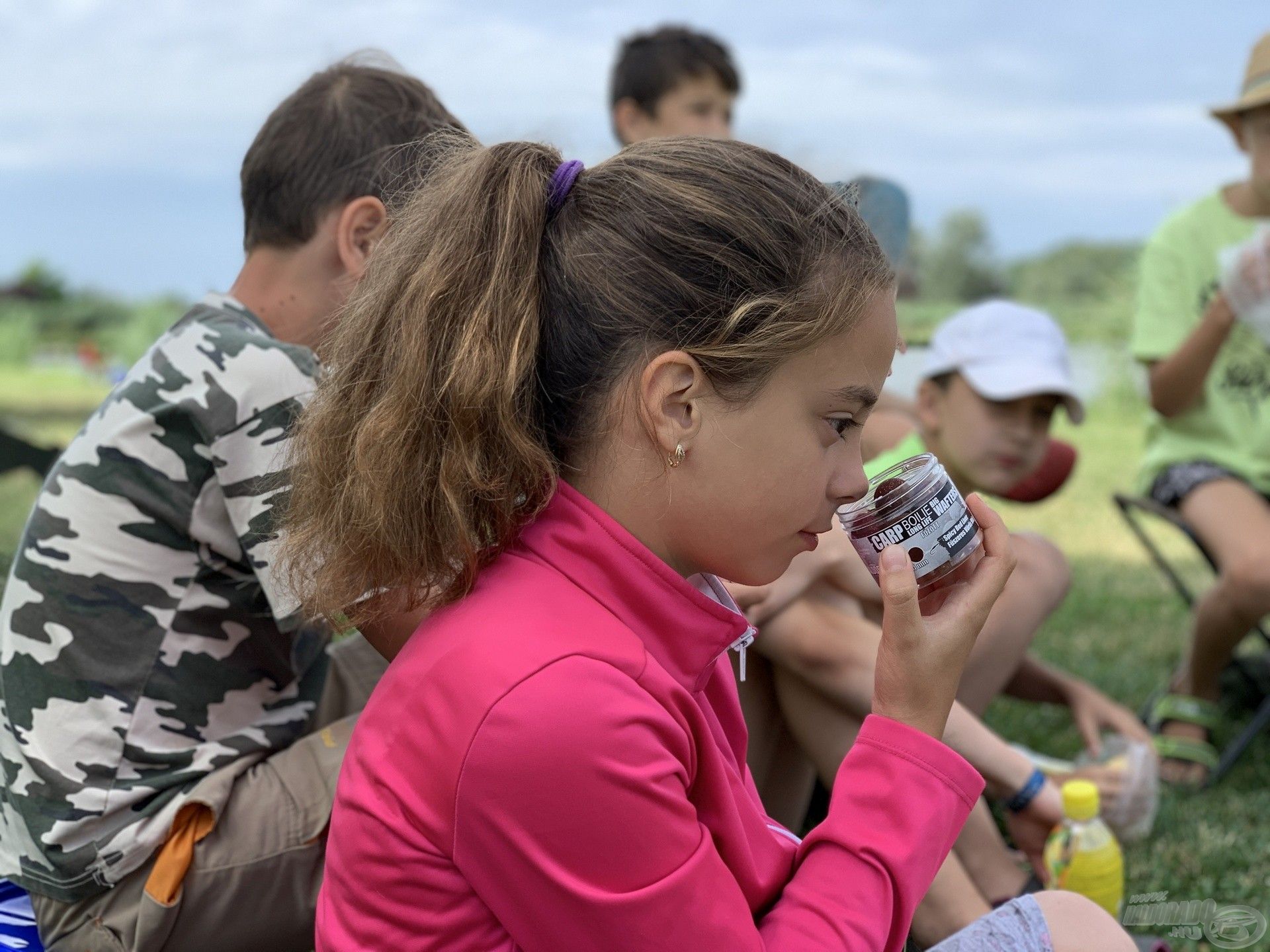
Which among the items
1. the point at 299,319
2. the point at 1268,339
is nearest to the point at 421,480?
the point at 299,319

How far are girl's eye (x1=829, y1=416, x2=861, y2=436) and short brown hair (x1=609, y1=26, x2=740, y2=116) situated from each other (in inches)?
157

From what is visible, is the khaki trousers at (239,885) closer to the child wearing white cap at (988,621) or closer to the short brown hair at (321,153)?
the child wearing white cap at (988,621)

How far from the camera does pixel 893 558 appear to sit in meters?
1.55

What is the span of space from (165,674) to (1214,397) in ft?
11.6

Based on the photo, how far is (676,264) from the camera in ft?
4.75

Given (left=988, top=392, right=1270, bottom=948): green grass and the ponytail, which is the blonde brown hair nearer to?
the ponytail

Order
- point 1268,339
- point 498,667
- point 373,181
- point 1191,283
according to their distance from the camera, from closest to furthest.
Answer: point 498,667, point 373,181, point 1268,339, point 1191,283

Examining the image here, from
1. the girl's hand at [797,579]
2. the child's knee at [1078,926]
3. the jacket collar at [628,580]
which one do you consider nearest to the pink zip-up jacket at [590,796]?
the jacket collar at [628,580]

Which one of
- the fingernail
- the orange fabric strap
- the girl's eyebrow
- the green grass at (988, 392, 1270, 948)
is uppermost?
the girl's eyebrow

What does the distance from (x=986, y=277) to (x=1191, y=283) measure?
935 centimetres

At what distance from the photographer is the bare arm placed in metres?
3.94

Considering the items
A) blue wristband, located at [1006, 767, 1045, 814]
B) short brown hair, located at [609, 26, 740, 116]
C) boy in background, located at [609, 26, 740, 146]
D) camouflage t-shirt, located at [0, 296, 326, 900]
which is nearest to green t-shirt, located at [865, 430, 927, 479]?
blue wristband, located at [1006, 767, 1045, 814]

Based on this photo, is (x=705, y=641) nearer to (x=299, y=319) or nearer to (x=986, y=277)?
(x=299, y=319)

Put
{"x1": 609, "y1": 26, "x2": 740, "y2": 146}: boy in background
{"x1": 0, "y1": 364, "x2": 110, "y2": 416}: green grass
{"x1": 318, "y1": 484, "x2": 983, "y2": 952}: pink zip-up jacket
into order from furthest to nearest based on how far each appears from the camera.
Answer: {"x1": 0, "y1": 364, "x2": 110, "y2": 416}: green grass, {"x1": 609, "y1": 26, "x2": 740, "y2": 146}: boy in background, {"x1": 318, "y1": 484, "x2": 983, "y2": 952}: pink zip-up jacket
